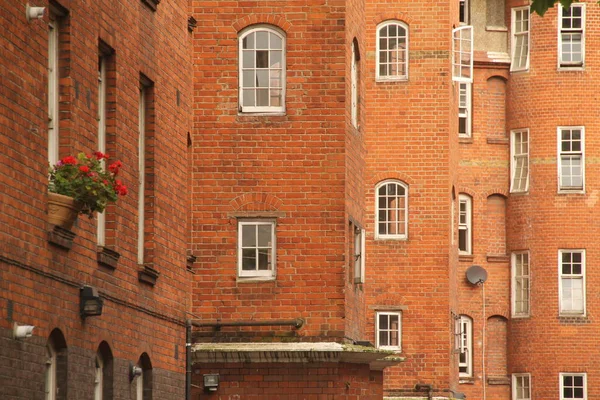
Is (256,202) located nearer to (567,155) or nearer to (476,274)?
(476,274)

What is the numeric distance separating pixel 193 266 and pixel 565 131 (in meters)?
24.9

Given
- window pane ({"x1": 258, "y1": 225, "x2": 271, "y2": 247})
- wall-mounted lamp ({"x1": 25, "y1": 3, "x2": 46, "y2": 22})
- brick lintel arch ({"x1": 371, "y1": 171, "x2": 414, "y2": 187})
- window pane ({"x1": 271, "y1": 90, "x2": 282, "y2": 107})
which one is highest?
brick lintel arch ({"x1": 371, "y1": 171, "x2": 414, "y2": 187})

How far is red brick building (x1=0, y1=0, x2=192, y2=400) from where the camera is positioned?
15.8 m

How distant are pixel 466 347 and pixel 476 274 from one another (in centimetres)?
227

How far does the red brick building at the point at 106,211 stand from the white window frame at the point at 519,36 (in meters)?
30.3

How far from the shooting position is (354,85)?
1254 inches

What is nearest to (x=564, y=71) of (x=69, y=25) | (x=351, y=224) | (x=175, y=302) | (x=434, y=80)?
Result: (x=434, y=80)

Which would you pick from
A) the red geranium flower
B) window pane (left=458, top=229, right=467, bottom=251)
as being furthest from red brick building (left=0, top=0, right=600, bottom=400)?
the red geranium flower

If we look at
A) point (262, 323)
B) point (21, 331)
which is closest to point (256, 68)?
point (262, 323)

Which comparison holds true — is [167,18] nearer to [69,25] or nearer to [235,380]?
[69,25]

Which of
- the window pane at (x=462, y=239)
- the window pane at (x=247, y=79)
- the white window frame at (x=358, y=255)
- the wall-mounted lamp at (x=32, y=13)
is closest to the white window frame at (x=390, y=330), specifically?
the white window frame at (x=358, y=255)

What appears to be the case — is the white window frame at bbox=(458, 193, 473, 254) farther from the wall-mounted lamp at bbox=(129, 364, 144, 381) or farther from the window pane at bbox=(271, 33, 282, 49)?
the wall-mounted lamp at bbox=(129, 364, 144, 381)

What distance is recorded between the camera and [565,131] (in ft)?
172

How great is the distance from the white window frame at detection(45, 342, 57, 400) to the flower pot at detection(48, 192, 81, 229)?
131cm
